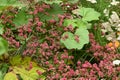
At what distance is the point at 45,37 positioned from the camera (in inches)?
137

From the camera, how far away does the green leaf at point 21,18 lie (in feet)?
11.7

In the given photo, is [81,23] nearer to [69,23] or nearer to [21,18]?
[69,23]

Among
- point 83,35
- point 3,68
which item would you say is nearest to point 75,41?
point 83,35

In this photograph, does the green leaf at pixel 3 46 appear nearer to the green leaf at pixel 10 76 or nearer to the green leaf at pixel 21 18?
the green leaf at pixel 10 76

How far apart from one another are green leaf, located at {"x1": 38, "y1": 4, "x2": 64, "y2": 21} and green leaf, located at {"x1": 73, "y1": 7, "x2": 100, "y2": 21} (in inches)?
6.4

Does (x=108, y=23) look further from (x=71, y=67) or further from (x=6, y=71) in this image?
(x=6, y=71)

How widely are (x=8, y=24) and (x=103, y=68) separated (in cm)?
100

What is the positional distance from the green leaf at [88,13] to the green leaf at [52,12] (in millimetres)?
162

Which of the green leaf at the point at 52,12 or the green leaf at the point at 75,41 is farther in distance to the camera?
the green leaf at the point at 52,12

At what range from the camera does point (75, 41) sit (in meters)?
3.38

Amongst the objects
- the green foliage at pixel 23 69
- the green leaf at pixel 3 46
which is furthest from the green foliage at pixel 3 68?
the green leaf at pixel 3 46

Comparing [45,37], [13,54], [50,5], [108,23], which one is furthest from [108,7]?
[13,54]

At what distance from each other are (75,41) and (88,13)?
0.50 m

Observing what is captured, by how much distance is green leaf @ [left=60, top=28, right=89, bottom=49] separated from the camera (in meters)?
3.35
